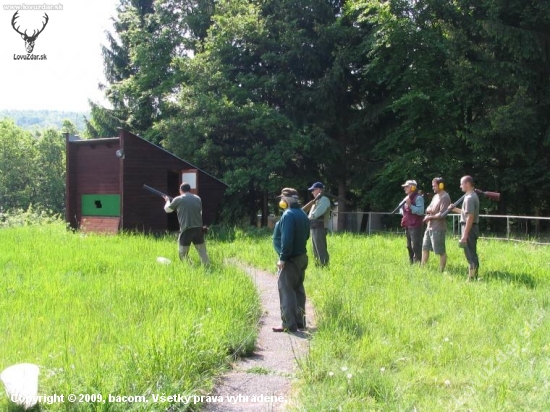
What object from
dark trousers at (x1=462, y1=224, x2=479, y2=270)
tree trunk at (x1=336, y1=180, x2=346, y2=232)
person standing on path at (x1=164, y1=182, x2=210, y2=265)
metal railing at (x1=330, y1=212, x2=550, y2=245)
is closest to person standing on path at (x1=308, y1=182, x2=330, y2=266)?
person standing on path at (x1=164, y1=182, x2=210, y2=265)

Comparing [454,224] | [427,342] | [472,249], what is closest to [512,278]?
[472,249]

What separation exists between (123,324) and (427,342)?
3.17 metres

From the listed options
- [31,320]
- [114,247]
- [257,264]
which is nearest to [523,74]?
[257,264]

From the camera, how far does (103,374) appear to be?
13.3 ft

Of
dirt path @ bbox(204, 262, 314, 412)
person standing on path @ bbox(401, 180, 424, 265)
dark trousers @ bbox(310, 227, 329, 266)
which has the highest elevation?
person standing on path @ bbox(401, 180, 424, 265)

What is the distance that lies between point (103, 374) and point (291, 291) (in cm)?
294

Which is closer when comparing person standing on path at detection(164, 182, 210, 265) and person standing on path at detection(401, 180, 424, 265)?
person standing on path at detection(164, 182, 210, 265)

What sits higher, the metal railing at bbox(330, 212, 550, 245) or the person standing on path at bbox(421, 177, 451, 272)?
the person standing on path at bbox(421, 177, 451, 272)

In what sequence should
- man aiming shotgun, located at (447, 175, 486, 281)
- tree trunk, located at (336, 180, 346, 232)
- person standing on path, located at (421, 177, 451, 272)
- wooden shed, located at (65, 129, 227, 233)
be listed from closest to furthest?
man aiming shotgun, located at (447, 175, 486, 281) → person standing on path, located at (421, 177, 451, 272) → wooden shed, located at (65, 129, 227, 233) → tree trunk, located at (336, 180, 346, 232)

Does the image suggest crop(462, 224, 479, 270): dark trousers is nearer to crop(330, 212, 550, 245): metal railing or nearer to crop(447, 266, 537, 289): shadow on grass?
crop(447, 266, 537, 289): shadow on grass

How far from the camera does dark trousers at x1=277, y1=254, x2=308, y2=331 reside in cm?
650

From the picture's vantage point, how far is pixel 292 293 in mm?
6555

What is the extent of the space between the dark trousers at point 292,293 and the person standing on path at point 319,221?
336 cm

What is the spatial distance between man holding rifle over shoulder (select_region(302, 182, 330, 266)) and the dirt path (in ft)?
11.1
